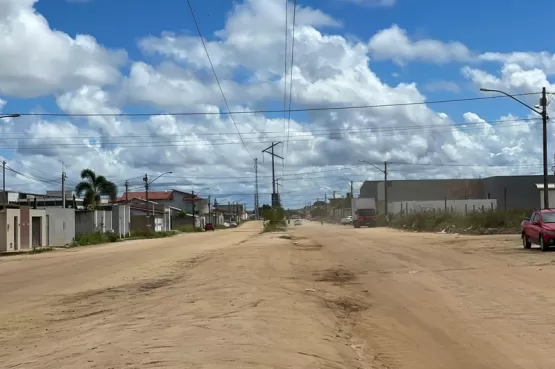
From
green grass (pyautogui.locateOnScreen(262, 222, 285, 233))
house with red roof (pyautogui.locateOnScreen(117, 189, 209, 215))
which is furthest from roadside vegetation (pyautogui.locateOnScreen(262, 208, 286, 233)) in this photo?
house with red roof (pyautogui.locateOnScreen(117, 189, 209, 215))

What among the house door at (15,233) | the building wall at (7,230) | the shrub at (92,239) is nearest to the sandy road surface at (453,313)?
the building wall at (7,230)

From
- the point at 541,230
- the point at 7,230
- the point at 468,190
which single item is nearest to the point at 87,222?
the point at 7,230

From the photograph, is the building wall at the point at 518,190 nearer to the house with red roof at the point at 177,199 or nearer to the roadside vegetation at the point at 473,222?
the roadside vegetation at the point at 473,222

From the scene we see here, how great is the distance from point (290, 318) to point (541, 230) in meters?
18.5

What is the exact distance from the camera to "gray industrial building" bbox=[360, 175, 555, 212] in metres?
110

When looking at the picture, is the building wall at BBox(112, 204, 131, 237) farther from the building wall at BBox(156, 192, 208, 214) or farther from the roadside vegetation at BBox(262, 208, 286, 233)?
the building wall at BBox(156, 192, 208, 214)

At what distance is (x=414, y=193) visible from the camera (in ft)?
417

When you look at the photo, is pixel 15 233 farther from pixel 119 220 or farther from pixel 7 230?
pixel 119 220

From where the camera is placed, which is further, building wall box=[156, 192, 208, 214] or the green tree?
building wall box=[156, 192, 208, 214]

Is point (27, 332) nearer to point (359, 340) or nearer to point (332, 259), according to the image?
point (359, 340)

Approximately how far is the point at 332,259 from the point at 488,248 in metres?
7.59

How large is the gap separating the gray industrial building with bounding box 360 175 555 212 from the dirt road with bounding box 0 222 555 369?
306 feet

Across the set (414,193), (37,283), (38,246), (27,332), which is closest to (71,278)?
(37,283)

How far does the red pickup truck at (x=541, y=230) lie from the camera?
86.5 feet
